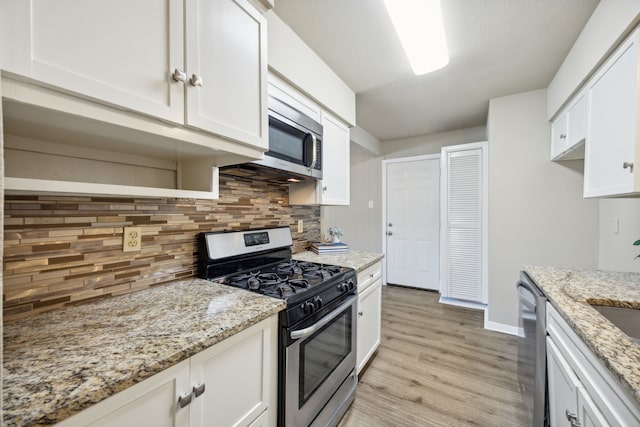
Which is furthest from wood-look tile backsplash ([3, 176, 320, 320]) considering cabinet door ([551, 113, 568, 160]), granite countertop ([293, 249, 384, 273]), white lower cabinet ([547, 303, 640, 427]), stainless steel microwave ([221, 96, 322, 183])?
cabinet door ([551, 113, 568, 160])

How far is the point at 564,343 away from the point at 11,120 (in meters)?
2.03

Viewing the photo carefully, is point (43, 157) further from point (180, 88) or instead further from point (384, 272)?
point (384, 272)

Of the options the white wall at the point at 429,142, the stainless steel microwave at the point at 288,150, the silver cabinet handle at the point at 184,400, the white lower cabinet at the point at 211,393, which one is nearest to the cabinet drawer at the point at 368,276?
the stainless steel microwave at the point at 288,150

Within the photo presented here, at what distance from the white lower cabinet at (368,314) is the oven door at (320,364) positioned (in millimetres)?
184

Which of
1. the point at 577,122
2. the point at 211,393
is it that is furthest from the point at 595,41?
→ the point at 211,393

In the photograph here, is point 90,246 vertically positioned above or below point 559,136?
below

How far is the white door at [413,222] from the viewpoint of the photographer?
3922 millimetres

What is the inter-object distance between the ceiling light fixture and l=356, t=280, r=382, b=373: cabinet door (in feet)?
5.62

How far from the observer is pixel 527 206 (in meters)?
2.57

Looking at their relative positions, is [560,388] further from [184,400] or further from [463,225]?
[463,225]

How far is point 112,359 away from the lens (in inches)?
25.4

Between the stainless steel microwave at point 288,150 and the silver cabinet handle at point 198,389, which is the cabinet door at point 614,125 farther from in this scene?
the silver cabinet handle at point 198,389

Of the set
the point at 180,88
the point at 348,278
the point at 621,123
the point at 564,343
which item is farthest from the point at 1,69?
the point at 621,123

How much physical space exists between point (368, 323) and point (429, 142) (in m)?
3.08
